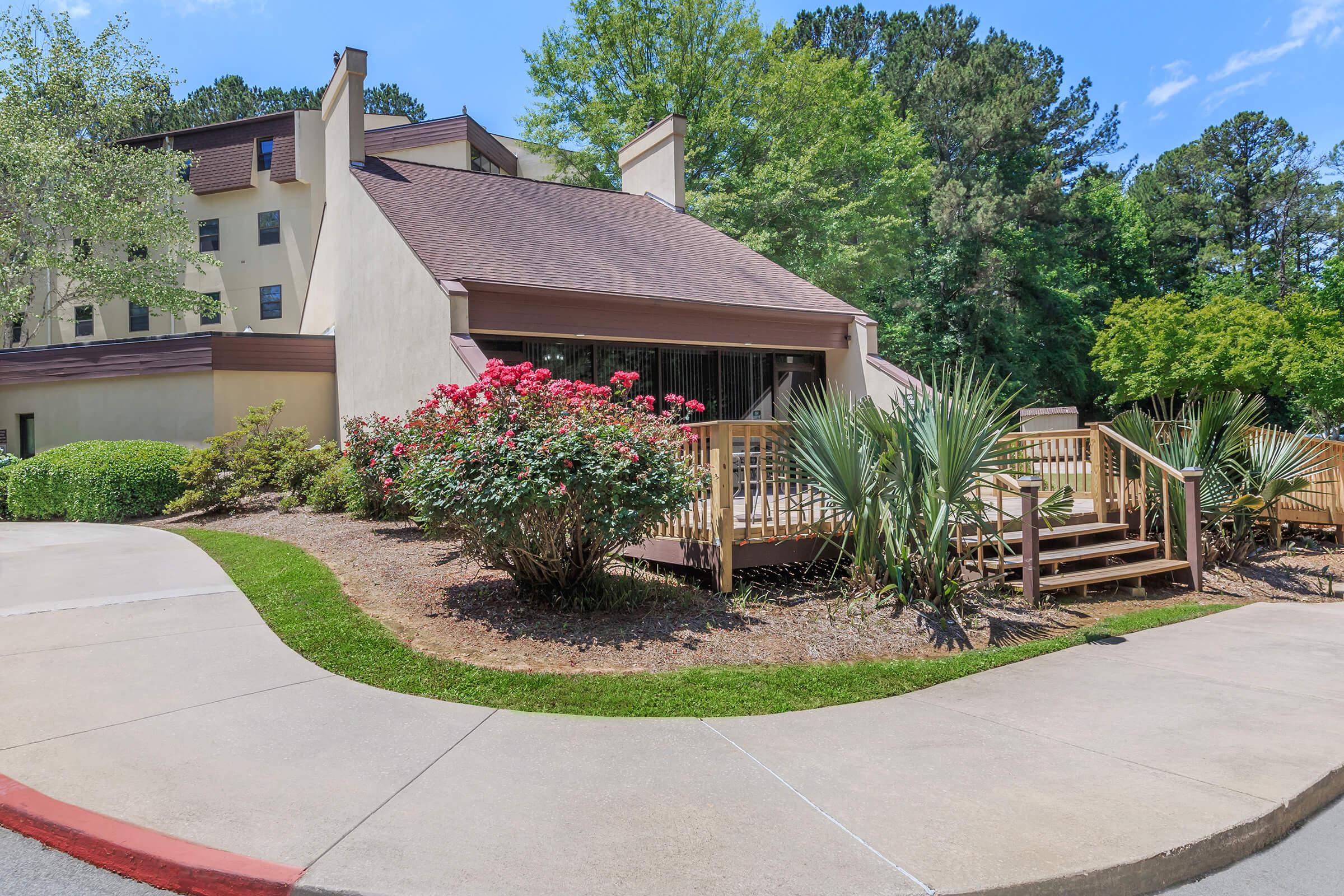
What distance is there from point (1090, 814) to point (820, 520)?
13.3ft

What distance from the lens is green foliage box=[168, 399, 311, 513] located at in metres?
12.6

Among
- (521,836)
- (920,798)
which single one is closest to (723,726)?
(920,798)

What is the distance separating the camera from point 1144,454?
28.0 feet

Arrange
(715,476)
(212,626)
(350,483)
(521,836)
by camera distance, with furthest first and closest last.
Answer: (350,483), (715,476), (212,626), (521,836)

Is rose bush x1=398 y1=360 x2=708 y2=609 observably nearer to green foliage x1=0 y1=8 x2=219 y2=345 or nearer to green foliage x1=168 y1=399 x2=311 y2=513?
green foliage x1=168 y1=399 x2=311 y2=513

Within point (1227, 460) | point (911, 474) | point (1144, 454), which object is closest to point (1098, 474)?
point (1144, 454)

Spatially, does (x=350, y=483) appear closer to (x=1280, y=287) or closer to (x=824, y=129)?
(x=824, y=129)

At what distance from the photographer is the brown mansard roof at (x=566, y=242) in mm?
12398

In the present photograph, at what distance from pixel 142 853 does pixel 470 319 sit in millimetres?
9269

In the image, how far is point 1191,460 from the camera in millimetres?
9359

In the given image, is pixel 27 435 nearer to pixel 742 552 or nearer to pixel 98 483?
pixel 98 483

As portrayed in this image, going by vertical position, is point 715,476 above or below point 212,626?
above

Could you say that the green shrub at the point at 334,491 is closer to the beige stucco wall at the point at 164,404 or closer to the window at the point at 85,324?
the beige stucco wall at the point at 164,404

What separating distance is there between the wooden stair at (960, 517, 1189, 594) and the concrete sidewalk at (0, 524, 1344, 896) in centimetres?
200
